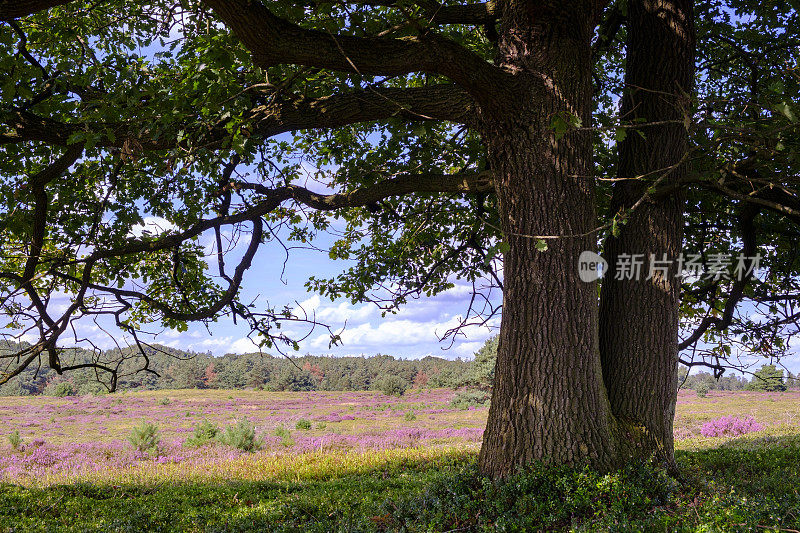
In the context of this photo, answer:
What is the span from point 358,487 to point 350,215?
218 inches

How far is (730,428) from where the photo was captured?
61.4 ft

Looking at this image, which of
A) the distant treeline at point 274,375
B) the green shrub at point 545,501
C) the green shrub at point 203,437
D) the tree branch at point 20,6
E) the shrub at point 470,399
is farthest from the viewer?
the distant treeline at point 274,375

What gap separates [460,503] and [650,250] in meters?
3.47

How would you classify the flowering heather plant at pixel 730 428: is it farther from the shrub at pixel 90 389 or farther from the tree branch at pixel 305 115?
the shrub at pixel 90 389

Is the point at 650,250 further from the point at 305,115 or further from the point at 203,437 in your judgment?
the point at 203,437

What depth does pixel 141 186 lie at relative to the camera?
7.87 meters

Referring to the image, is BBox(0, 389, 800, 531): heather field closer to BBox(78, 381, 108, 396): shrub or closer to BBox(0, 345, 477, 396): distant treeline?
BBox(78, 381, 108, 396): shrub

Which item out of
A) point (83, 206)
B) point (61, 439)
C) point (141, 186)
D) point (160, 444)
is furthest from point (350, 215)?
point (61, 439)

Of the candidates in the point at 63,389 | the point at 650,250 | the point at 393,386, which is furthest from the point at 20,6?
the point at 63,389

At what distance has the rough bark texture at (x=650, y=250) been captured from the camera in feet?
17.9

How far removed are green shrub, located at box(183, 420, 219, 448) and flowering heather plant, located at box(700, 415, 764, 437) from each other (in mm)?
17580

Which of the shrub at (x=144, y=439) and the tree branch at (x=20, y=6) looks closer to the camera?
the tree branch at (x=20, y=6)
